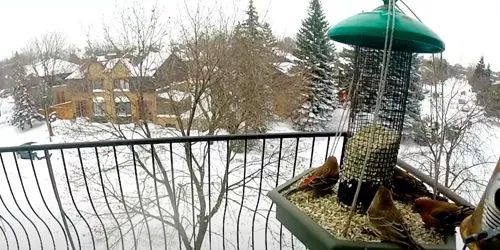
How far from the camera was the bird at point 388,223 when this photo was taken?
902 mm

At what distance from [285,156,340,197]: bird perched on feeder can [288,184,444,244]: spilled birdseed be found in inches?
0.7

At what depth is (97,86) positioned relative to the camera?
7.91 meters

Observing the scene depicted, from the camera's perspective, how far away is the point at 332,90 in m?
10.2

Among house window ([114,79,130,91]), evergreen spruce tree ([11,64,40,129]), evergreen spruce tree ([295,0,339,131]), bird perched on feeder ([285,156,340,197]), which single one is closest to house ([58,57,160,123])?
house window ([114,79,130,91])

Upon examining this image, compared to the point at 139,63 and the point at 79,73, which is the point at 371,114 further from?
the point at 79,73

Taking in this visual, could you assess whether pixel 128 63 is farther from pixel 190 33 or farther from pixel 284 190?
pixel 284 190

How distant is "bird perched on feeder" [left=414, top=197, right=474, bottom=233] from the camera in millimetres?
971

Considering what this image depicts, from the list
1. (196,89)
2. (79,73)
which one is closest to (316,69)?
(196,89)

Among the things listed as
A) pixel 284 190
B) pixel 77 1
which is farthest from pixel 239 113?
pixel 284 190

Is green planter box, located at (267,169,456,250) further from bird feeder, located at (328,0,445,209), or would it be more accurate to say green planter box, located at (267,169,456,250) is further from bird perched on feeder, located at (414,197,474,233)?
bird feeder, located at (328,0,445,209)

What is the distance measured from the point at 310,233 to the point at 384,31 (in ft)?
1.90

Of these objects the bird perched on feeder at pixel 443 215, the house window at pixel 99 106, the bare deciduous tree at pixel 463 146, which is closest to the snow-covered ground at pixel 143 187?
the house window at pixel 99 106

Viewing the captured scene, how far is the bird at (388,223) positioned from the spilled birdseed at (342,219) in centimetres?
3

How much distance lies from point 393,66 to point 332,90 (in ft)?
30.4
